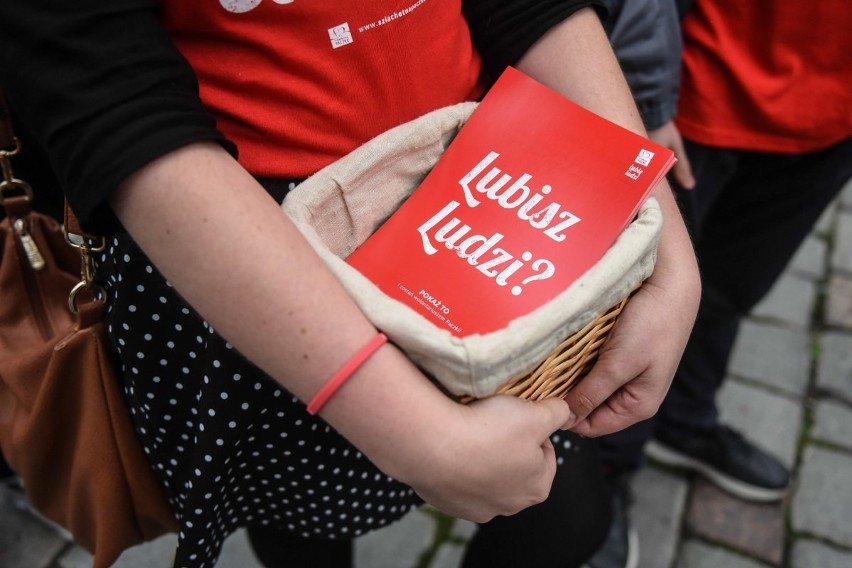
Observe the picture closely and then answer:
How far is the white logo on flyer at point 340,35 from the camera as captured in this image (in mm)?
696

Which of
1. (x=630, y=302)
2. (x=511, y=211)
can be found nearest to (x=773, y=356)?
(x=630, y=302)

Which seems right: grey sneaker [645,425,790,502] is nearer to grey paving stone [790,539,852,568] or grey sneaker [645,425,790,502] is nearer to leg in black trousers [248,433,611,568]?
grey paving stone [790,539,852,568]

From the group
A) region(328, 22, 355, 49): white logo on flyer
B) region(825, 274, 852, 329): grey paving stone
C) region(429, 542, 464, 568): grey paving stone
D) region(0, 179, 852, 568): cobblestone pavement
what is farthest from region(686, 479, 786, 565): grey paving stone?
region(328, 22, 355, 49): white logo on flyer

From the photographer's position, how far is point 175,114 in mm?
571

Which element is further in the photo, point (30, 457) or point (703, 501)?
point (703, 501)

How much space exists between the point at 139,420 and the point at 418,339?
1.64 feet

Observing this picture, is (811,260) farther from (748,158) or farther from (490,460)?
(490,460)

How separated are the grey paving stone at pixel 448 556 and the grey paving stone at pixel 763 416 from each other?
83 centimetres

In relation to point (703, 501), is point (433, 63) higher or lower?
higher

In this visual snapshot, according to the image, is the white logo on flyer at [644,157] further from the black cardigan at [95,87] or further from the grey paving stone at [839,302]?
the grey paving stone at [839,302]

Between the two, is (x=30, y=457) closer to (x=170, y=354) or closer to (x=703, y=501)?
(x=170, y=354)

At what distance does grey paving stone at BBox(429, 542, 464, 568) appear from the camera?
64.7 inches

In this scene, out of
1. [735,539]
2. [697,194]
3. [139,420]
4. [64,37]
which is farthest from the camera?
[735,539]

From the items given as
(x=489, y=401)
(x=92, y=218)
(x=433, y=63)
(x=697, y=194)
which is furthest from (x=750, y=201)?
(x=92, y=218)
